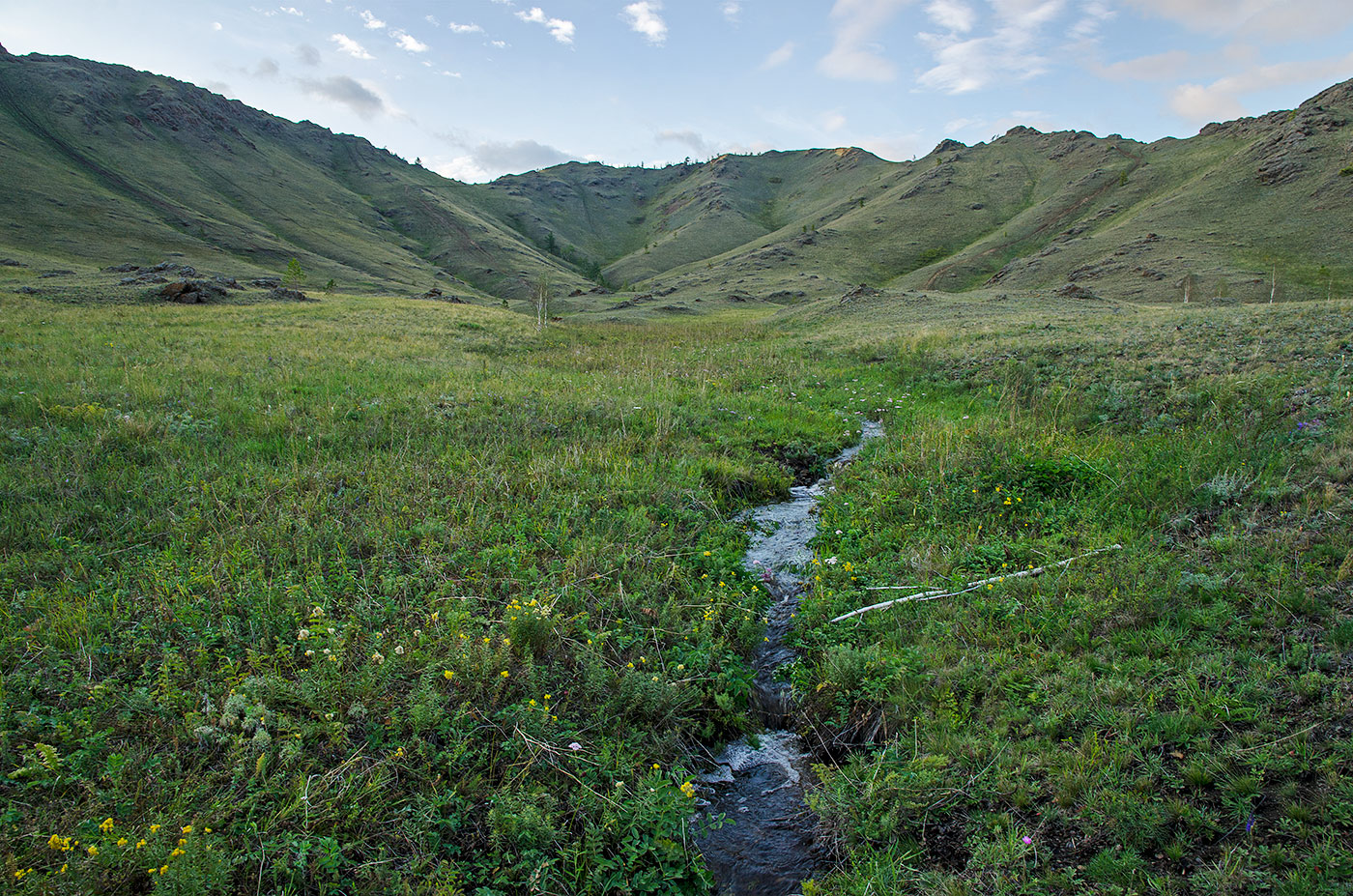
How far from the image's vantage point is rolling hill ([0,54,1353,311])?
206 ft

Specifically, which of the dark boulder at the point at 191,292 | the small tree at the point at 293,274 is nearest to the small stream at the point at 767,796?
the dark boulder at the point at 191,292

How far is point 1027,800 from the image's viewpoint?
149 inches

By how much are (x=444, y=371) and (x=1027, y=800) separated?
15.0 meters

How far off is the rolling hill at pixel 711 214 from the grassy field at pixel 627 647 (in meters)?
55.7

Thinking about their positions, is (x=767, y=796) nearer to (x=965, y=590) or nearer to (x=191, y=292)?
(x=965, y=590)

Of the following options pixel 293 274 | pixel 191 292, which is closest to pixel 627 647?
pixel 191 292

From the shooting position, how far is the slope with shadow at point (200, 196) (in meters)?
73.1

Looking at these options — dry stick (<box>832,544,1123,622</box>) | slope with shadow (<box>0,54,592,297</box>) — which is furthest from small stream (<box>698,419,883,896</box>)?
slope with shadow (<box>0,54,592,297</box>)

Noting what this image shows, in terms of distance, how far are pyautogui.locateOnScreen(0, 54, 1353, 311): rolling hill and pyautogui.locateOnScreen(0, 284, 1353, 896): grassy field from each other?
55.7 meters

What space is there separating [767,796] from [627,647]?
1.75m

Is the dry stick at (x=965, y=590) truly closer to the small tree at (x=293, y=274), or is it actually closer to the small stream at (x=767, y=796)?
the small stream at (x=767, y=796)

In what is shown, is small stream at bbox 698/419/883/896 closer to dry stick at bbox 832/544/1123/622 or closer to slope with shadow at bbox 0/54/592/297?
dry stick at bbox 832/544/1123/622

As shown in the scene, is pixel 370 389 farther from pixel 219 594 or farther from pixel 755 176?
pixel 755 176

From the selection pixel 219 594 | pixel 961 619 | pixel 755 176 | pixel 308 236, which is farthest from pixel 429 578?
pixel 755 176
